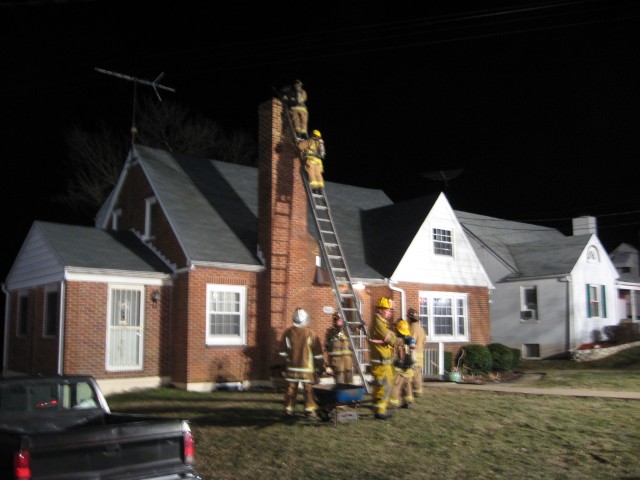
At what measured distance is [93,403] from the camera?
7109 millimetres

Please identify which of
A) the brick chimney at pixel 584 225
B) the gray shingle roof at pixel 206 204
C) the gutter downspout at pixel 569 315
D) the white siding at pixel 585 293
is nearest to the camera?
the gray shingle roof at pixel 206 204

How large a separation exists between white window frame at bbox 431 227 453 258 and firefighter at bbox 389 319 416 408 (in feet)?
28.9

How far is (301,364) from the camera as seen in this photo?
11242mm

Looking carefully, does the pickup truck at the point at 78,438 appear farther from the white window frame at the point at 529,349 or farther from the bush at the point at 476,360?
the white window frame at the point at 529,349

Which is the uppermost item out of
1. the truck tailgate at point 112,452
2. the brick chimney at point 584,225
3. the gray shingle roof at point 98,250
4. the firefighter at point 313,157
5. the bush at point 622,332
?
the brick chimney at point 584,225

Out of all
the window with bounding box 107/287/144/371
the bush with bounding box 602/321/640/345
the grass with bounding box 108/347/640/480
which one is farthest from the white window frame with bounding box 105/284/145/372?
the bush with bounding box 602/321/640/345

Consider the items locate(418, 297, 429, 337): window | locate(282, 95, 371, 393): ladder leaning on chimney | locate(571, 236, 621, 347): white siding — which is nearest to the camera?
locate(282, 95, 371, 393): ladder leaning on chimney

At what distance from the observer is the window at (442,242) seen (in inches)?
843

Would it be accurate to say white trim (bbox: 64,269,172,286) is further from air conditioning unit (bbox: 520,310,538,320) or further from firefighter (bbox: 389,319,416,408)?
air conditioning unit (bbox: 520,310,538,320)

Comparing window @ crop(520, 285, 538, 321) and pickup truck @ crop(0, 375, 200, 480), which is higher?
window @ crop(520, 285, 538, 321)

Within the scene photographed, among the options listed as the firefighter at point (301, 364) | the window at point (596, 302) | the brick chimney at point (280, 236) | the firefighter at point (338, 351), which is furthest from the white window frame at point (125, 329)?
the window at point (596, 302)

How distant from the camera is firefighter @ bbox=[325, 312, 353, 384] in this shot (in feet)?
47.2

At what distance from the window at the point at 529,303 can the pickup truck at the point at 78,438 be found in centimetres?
2403

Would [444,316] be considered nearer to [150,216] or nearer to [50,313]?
[150,216]
